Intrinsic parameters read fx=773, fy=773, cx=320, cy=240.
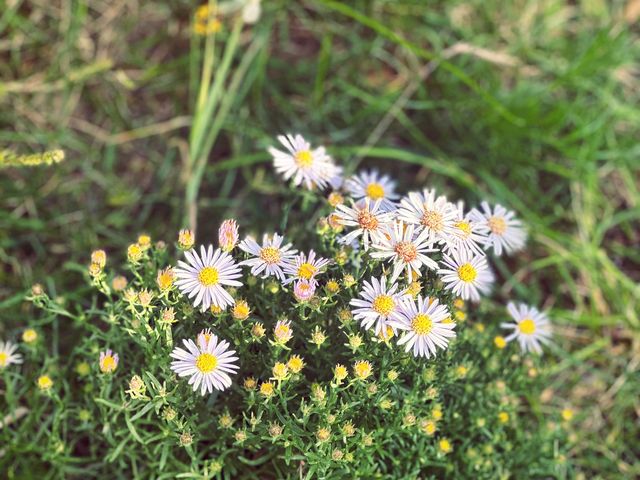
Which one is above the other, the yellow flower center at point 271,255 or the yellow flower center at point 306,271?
the yellow flower center at point 271,255

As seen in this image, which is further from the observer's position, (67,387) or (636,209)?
(636,209)

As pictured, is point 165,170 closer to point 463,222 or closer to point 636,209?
point 463,222

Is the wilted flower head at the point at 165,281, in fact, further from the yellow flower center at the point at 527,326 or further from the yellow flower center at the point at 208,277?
the yellow flower center at the point at 527,326

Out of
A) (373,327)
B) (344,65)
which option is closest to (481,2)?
(344,65)

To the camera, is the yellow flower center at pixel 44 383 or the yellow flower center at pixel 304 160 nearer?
the yellow flower center at pixel 44 383

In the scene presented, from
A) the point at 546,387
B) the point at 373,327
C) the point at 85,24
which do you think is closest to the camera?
the point at 373,327

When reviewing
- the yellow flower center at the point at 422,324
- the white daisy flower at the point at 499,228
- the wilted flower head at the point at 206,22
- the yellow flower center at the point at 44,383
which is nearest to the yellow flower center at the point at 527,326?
the white daisy flower at the point at 499,228
